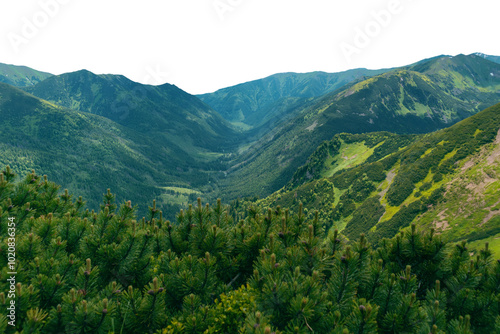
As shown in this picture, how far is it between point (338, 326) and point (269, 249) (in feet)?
10.4

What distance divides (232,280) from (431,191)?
112087 mm

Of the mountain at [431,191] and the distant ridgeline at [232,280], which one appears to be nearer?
the distant ridgeline at [232,280]

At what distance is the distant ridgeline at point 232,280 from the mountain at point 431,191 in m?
60.8

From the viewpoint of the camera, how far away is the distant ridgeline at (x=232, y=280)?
6270 mm

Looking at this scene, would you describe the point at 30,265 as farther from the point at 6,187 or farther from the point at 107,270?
the point at 6,187

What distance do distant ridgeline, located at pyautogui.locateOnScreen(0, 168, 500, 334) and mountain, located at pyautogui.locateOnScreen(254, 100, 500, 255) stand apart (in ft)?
199

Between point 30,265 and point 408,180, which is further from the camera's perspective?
point 408,180

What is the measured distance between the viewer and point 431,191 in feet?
309

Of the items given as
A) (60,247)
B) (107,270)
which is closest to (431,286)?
(107,270)

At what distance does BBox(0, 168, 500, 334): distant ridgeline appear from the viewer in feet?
20.6

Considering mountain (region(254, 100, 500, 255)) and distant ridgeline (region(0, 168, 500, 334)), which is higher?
distant ridgeline (region(0, 168, 500, 334))

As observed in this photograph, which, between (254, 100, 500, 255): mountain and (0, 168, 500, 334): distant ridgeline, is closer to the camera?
(0, 168, 500, 334): distant ridgeline

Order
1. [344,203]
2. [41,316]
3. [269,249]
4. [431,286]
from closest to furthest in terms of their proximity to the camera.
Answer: [41,316] < [269,249] < [431,286] < [344,203]

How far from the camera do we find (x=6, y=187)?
12.2m
